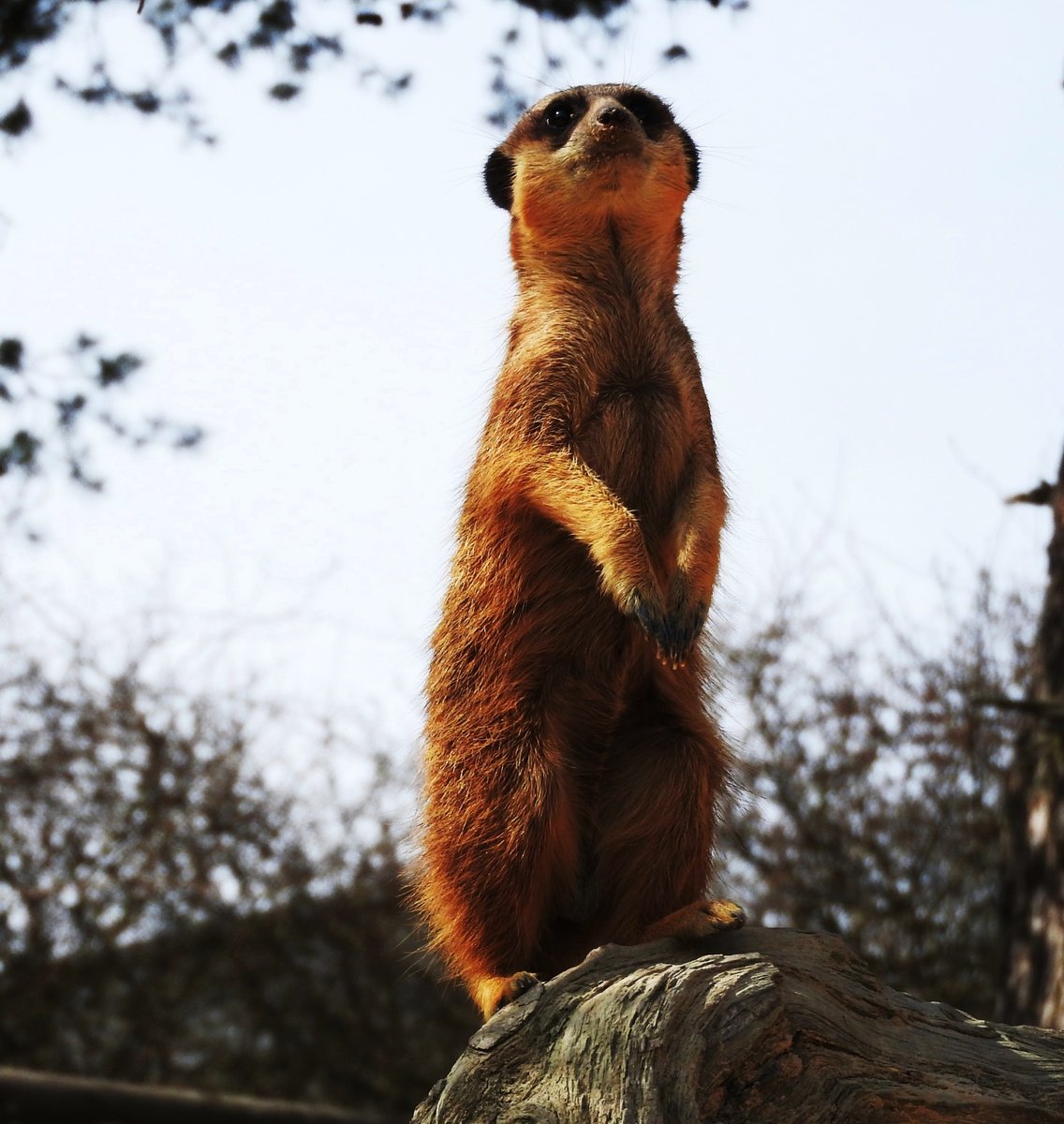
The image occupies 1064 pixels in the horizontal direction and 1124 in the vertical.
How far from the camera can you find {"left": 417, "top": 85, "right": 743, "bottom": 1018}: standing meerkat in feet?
10.5

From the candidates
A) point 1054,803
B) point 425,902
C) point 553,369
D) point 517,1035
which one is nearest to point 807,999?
point 517,1035

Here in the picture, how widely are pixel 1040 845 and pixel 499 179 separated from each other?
12.9ft

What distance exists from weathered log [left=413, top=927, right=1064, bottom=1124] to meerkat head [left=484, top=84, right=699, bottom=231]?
2020 millimetres

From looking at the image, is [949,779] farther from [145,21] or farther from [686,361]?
[145,21]

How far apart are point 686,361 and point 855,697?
233 inches

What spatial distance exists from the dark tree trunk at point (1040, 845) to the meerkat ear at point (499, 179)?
3136 mm

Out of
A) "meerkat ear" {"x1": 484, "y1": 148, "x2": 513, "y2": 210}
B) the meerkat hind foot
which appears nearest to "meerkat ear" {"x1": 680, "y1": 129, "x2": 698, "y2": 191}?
"meerkat ear" {"x1": 484, "y1": 148, "x2": 513, "y2": 210}

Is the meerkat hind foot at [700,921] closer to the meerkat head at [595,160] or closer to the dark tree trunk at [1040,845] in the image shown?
the meerkat head at [595,160]

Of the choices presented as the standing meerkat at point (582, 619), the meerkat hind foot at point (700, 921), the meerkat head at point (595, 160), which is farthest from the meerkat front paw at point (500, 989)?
the meerkat head at point (595, 160)

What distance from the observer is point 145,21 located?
5805 millimetres

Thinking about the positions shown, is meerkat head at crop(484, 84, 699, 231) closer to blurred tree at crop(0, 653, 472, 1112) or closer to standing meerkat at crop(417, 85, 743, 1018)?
standing meerkat at crop(417, 85, 743, 1018)

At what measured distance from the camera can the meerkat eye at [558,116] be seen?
3.82 metres

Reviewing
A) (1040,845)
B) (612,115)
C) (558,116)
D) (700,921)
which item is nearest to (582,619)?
(700,921)

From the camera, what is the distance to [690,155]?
13.0 feet
